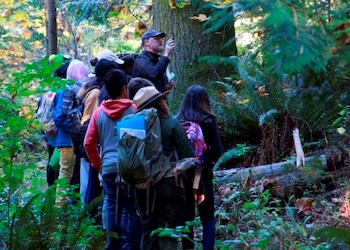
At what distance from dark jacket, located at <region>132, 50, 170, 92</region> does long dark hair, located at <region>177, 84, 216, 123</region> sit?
161 centimetres

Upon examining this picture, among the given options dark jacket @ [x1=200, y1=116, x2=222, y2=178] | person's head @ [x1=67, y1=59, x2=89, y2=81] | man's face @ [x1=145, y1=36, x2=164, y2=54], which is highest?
man's face @ [x1=145, y1=36, x2=164, y2=54]

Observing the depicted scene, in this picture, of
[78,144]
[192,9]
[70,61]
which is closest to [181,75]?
[192,9]

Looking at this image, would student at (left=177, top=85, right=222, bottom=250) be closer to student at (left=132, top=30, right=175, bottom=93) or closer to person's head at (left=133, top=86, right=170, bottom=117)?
person's head at (left=133, top=86, right=170, bottom=117)

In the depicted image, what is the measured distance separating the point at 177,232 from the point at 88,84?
8.96 feet

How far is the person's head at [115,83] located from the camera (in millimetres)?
6082

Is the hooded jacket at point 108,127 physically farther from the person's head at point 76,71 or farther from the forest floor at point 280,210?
the person's head at point 76,71

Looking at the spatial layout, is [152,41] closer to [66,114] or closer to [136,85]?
[66,114]

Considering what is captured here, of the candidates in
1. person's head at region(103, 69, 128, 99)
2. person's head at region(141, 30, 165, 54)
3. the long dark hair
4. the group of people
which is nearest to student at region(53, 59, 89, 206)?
the group of people

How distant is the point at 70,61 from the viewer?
8.16 meters

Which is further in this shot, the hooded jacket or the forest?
the hooded jacket

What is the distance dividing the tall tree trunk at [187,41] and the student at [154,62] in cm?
210

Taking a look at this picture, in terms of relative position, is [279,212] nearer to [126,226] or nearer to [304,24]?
[126,226]

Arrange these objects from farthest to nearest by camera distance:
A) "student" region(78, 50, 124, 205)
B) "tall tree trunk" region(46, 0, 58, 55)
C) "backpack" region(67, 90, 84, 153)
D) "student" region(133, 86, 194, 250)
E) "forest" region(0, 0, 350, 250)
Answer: "tall tree trunk" region(46, 0, 58, 55), "backpack" region(67, 90, 84, 153), "student" region(78, 50, 124, 205), "student" region(133, 86, 194, 250), "forest" region(0, 0, 350, 250)

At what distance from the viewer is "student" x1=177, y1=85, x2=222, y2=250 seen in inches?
241
